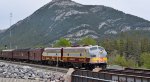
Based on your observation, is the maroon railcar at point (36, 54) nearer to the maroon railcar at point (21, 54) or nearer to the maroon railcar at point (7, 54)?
the maroon railcar at point (21, 54)

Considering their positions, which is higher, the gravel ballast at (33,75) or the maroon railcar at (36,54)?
the maroon railcar at (36,54)

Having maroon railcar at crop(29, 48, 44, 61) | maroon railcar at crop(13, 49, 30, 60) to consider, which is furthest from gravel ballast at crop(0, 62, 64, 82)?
maroon railcar at crop(13, 49, 30, 60)

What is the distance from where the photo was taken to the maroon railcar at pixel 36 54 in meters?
70.6

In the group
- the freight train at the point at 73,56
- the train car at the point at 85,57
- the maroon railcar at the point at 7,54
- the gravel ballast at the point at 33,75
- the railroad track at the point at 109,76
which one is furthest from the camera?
the maroon railcar at the point at 7,54

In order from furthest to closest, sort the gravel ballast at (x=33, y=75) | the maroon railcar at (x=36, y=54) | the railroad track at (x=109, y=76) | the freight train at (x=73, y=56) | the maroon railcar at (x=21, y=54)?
the maroon railcar at (x=21, y=54)
the maroon railcar at (x=36, y=54)
the freight train at (x=73, y=56)
the gravel ballast at (x=33, y=75)
the railroad track at (x=109, y=76)

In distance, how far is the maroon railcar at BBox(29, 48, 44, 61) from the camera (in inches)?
2778

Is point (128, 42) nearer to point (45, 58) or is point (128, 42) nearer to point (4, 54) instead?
point (4, 54)

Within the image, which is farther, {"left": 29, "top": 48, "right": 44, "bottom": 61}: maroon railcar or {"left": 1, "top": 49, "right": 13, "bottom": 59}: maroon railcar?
{"left": 1, "top": 49, "right": 13, "bottom": 59}: maroon railcar

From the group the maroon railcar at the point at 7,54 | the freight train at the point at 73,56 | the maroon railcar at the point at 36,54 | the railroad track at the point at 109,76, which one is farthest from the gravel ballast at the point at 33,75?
the maroon railcar at the point at 7,54

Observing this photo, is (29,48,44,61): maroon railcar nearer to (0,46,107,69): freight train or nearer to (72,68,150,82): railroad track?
(0,46,107,69): freight train

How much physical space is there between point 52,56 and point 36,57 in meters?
11.7

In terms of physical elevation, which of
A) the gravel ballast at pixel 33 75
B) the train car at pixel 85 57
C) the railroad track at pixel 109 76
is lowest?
the gravel ballast at pixel 33 75

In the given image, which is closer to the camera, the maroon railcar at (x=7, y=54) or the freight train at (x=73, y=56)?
the freight train at (x=73, y=56)

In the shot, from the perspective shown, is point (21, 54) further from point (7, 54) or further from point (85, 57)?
point (85, 57)
